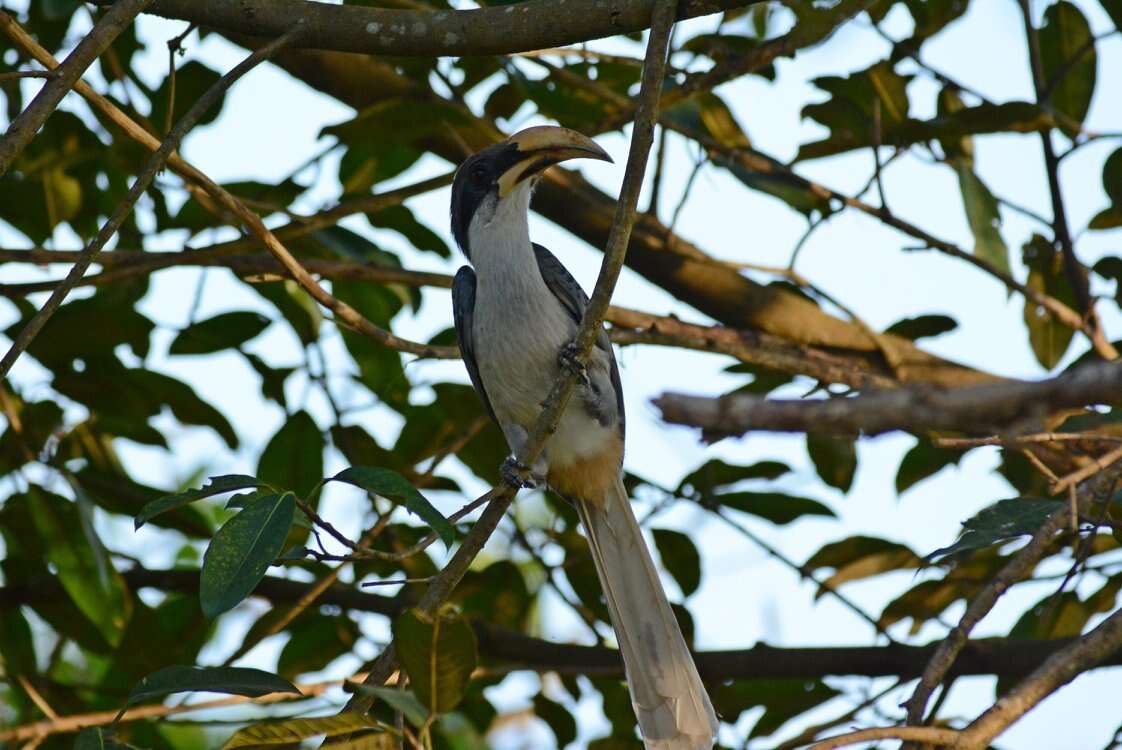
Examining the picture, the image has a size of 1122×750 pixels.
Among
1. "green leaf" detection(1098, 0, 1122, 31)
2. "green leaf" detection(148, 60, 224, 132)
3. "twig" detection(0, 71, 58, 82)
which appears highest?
"green leaf" detection(148, 60, 224, 132)

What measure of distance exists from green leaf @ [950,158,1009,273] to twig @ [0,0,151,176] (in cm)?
273

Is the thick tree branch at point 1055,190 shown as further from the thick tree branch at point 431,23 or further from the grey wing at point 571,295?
the thick tree branch at point 431,23

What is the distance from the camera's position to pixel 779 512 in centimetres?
446

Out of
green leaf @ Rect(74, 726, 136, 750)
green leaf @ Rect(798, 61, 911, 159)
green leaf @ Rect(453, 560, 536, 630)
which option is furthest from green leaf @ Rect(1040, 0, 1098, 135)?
green leaf @ Rect(74, 726, 136, 750)

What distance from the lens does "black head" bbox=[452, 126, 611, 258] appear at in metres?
3.98

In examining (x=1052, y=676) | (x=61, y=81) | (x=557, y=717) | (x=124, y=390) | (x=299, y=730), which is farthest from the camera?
(x=557, y=717)

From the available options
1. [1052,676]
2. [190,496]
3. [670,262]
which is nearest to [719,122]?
[670,262]

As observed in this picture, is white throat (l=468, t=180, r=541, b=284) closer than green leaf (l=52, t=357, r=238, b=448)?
Yes

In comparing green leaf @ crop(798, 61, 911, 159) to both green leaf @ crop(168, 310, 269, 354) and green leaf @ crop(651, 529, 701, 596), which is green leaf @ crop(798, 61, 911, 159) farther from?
green leaf @ crop(168, 310, 269, 354)

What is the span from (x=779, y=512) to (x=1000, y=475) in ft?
2.63

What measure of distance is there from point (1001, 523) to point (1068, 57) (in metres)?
2.18

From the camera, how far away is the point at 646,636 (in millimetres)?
3926

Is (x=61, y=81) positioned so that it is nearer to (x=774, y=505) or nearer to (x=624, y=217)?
(x=624, y=217)

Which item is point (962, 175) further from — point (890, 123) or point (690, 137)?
point (690, 137)
